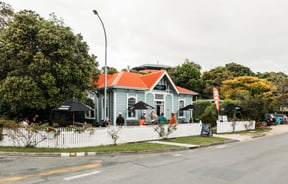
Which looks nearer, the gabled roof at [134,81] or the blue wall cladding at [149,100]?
the gabled roof at [134,81]

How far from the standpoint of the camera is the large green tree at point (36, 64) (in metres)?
15.1

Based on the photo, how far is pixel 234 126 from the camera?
22.1m

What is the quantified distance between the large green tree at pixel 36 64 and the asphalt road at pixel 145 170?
6552mm

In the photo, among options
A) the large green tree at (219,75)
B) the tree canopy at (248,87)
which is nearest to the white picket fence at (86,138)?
the tree canopy at (248,87)

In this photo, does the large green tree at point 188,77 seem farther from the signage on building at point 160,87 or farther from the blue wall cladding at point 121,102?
the blue wall cladding at point 121,102

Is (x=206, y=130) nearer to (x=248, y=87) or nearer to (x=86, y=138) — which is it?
(x=86, y=138)

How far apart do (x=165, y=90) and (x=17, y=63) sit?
49.0ft

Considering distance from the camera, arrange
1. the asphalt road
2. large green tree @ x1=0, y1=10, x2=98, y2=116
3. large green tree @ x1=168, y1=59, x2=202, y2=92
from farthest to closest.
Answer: large green tree @ x1=168, y1=59, x2=202, y2=92 → large green tree @ x1=0, y1=10, x2=98, y2=116 → the asphalt road

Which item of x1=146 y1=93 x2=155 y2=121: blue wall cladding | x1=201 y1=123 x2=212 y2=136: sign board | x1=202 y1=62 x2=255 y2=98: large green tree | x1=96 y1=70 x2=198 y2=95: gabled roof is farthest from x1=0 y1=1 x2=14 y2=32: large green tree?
x1=202 y1=62 x2=255 y2=98: large green tree

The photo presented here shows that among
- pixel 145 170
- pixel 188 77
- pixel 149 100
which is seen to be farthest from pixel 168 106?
pixel 188 77

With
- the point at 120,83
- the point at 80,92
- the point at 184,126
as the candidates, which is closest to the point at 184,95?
the point at 120,83

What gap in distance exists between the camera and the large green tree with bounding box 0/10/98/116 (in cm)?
1511

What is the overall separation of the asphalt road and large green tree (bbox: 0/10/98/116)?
21.5 ft

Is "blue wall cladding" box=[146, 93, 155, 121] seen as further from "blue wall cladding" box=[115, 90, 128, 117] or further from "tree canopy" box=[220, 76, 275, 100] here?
"tree canopy" box=[220, 76, 275, 100]
